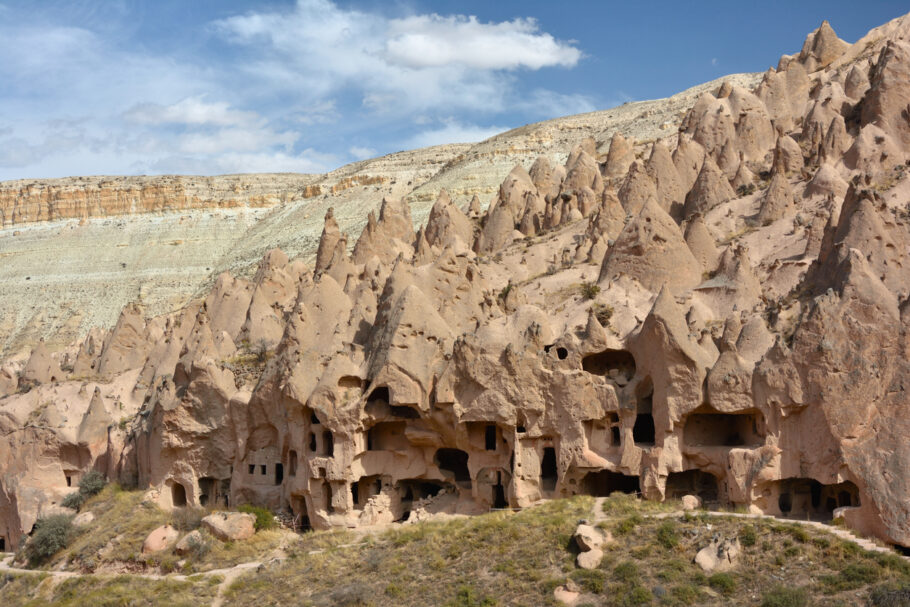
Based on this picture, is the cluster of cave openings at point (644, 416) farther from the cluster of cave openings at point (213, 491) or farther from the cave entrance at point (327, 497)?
the cluster of cave openings at point (213, 491)

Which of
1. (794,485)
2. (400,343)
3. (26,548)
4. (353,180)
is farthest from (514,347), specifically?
(353,180)

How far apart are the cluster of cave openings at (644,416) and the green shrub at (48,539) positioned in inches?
808

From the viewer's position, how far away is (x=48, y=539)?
114ft

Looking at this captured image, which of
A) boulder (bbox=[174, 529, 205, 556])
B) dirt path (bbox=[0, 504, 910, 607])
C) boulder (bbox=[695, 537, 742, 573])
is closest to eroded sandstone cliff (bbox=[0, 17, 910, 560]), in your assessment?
dirt path (bbox=[0, 504, 910, 607])

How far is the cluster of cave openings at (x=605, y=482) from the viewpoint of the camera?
29.0 meters

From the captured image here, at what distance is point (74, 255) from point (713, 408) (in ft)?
342

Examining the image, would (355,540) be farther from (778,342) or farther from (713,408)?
(778,342)

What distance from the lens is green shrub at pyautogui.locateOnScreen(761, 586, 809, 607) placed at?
19.9 meters

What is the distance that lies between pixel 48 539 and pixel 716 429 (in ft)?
77.0

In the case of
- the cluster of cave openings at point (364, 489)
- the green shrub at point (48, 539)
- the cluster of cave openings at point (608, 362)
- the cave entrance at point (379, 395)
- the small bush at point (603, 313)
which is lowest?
the green shrub at point (48, 539)

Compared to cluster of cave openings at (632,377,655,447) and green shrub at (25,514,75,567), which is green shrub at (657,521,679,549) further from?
green shrub at (25,514,75,567)

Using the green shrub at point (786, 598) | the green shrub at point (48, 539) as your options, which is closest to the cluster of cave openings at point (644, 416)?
the green shrub at point (786, 598)

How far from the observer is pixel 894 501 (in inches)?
861

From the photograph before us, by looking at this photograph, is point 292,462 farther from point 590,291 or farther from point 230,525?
point 590,291
